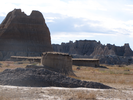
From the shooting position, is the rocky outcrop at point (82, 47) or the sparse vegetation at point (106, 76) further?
the rocky outcrop at point (82, 47)

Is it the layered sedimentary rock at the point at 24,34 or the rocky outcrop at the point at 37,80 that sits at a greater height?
the layered sedimentary rock at the point at 24,34

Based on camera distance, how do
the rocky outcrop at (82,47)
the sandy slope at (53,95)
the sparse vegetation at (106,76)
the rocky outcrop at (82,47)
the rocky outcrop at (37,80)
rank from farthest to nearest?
1. the rocky outcrop at (82,47)
2. the rocky outcrop at (82,47)
3. the sparse vegetation at (106,76)
4. the rocky outcrop at (37,80)
5. the sandy slope at (53,95)

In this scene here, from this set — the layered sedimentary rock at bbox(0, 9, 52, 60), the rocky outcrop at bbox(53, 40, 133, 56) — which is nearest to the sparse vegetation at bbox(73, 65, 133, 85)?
the layered sedimentary rock at bbox(0, 9, 52, 60)

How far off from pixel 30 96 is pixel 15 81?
2.51m

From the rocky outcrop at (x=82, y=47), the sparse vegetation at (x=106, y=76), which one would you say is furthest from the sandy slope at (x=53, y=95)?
the rocky outcrop at (x=82, y=47)

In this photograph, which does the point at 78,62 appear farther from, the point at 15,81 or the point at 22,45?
the point at 22,45

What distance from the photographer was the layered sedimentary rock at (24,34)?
243 feet

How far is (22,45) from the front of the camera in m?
76.4

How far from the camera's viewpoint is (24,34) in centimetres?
8006

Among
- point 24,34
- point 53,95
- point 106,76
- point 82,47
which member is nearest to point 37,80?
point 53,95

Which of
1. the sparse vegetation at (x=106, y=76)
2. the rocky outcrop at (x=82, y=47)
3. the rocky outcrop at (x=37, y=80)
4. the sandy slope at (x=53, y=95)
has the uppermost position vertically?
the rocky outcrop at (x=82, y=47)

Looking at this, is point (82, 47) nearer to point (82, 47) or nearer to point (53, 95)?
point (82, 47)

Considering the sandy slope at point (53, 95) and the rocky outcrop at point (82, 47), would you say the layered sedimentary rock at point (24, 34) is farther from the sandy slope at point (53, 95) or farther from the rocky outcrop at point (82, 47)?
the rocky outcrop at point (82, 47)

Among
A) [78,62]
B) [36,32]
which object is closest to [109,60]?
[78,62]
